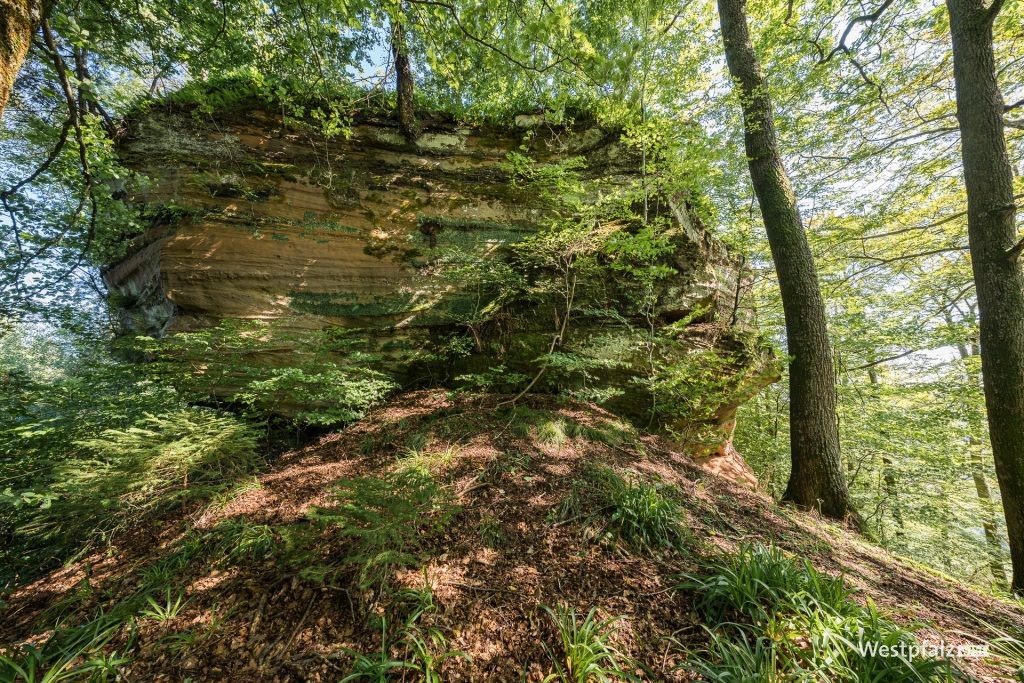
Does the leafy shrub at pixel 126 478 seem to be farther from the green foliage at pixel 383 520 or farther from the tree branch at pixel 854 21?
the tree branch at pixel 854 21

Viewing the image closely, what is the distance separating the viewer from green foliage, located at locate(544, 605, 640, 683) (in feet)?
5.42

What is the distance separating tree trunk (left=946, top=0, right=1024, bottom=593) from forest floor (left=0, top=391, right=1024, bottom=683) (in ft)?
4.95

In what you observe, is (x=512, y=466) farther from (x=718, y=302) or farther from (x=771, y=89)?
(x=771, y=89)

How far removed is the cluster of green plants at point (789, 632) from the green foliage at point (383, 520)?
5.67ft

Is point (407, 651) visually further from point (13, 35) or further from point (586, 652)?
point (13, 35)

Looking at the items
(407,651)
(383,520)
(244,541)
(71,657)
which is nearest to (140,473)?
(244,541)

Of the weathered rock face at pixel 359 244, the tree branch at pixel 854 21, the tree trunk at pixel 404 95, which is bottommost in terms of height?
the weathered rock face at pixel 359 244

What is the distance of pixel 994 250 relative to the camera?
3.60 metres

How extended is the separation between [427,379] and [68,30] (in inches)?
187

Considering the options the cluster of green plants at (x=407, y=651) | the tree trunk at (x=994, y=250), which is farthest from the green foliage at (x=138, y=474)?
the tree trunk at (x=994, y=250)

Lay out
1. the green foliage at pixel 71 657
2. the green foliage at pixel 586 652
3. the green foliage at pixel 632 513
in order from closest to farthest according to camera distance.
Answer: the green foliage at pixel 71 657 < the green foliage at pixel 586 652 < the green foliage at pixel 632 513

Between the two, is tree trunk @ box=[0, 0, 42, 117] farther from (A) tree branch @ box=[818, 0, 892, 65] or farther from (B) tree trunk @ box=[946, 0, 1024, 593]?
(A) tree branch @ box=[818, 0, 892, 65]

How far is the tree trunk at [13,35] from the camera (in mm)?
1758

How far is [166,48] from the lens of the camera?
14.2 ft
